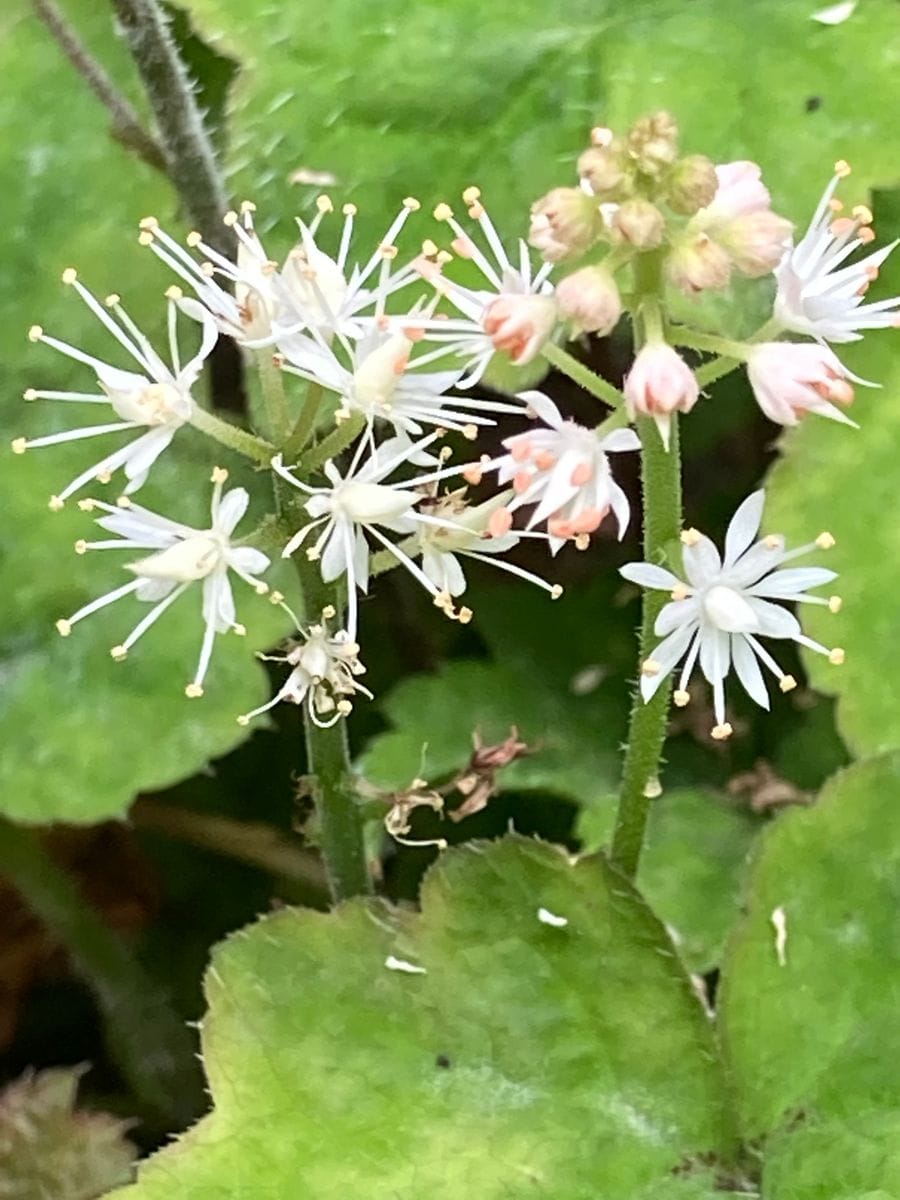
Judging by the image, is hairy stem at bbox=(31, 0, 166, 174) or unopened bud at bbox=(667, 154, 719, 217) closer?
unopened bud at bbox=(667, 154, 719, 217)

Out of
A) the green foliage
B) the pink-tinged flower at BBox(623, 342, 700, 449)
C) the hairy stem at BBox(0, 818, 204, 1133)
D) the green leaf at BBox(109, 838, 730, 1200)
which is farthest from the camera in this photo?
the hairy stem at BBox(0, 818, 204, 1133)

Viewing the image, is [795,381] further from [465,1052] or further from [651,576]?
[465,1052]

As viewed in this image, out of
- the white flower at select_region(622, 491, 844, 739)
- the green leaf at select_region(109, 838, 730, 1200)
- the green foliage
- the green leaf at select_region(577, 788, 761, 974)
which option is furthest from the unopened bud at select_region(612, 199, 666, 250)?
the green foliage

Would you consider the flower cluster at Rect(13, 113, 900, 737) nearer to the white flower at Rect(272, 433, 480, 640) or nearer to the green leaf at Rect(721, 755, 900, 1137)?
the white flower at Rect(272, 433, 480, 640)

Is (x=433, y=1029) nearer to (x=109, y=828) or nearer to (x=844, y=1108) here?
(x=844, y=1108)

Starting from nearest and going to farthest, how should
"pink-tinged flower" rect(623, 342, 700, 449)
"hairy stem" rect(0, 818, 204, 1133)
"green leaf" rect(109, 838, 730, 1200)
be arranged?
1. "pink-tinged flower" rect(623, 342, 700, 449)
2. "green leaf" rect(109, 838, 730, 1200)
3. "hairy stem" rect(0, 818, 204, 1133)

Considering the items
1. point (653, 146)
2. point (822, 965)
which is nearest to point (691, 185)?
point (653, 146)

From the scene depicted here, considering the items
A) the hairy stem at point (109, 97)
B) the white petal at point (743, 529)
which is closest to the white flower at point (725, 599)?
the white petal at point (743, 529)
